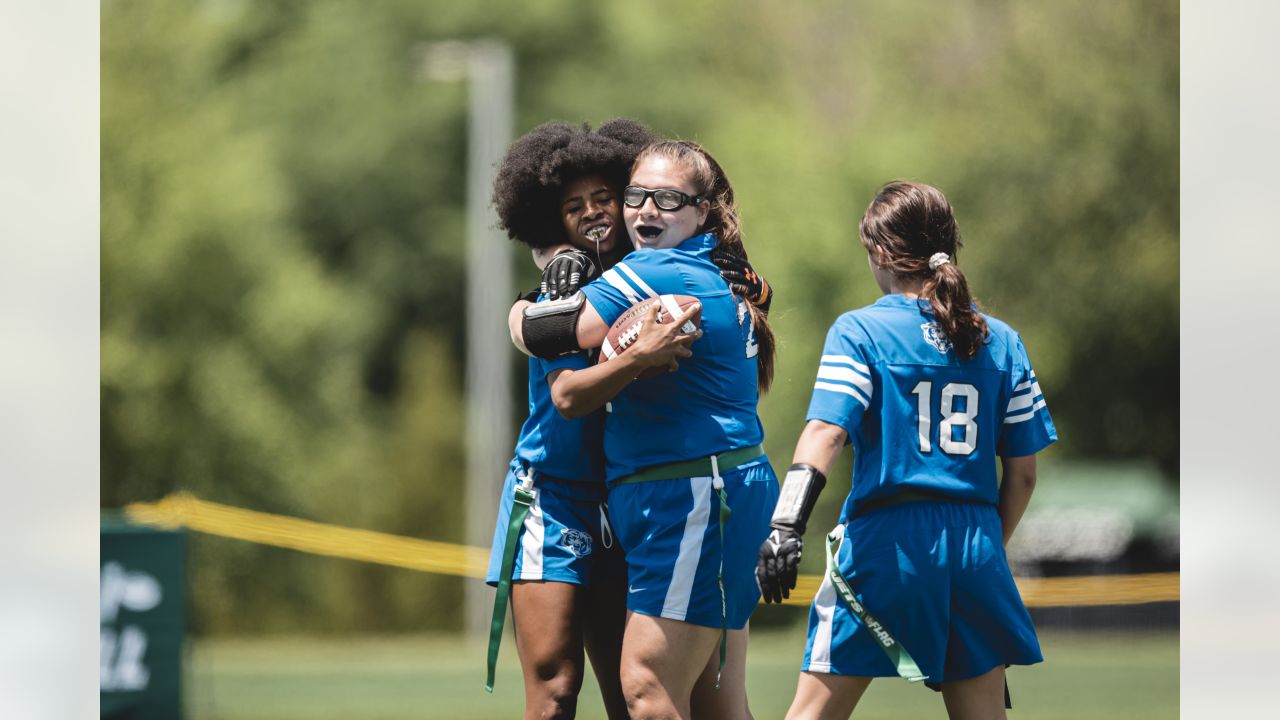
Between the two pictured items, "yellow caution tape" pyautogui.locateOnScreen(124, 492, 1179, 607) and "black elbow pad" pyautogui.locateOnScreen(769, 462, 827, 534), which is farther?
"yellow caution tape" pyautogui.locateOnScreen(124, 492, 1179, 607)

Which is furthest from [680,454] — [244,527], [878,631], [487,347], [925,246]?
[487,347]

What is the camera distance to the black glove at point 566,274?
4758 mm

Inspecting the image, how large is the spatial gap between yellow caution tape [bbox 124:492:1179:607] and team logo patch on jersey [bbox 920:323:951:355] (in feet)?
3.14

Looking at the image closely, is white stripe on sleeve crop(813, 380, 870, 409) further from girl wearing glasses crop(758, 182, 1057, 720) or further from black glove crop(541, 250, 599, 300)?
black glove crop(541, 250, 599, 300)

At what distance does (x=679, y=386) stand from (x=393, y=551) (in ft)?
57.7

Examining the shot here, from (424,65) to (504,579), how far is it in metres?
26.2

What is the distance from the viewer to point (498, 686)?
12.3 meters

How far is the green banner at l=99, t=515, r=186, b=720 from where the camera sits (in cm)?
824

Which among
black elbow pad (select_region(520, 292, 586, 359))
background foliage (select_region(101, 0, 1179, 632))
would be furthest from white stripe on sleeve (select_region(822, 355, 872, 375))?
background foliage (select_region(101, 0, 1179, 632))

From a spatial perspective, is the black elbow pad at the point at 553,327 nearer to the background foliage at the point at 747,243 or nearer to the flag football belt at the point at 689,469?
the flag football belt at the point at 689,469

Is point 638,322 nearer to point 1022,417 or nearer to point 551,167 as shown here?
point 551,167
